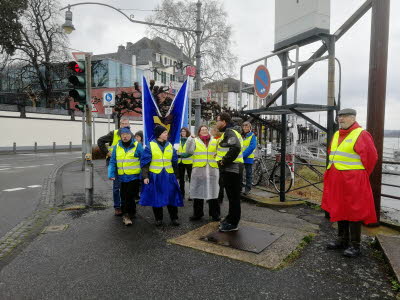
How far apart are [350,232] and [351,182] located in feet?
2.27

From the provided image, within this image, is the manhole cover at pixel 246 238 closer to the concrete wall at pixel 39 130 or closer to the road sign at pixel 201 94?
the road sign at pixel 201 94

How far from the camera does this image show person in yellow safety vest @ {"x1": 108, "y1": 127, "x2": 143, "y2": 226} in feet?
18.4

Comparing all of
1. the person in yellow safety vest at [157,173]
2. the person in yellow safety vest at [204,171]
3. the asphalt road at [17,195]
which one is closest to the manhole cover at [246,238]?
the person in yellow safety vest at [204,171]

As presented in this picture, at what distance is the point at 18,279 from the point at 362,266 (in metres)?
4.04

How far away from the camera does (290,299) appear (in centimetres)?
309

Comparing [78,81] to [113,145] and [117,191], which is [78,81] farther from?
[117,191]

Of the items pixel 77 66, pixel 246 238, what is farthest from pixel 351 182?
pixel 77 66

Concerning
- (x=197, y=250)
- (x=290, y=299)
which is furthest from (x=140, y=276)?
(x=290, y=299)

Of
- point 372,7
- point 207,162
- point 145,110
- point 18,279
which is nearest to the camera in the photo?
point 18,279

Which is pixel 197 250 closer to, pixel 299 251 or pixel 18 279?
pixel 299 251

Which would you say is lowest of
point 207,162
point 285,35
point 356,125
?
point 207,162

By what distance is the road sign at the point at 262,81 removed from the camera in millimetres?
6246

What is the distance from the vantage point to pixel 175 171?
561 cm

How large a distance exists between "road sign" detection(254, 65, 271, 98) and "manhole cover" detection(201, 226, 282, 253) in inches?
107
